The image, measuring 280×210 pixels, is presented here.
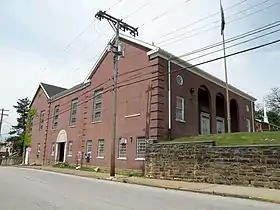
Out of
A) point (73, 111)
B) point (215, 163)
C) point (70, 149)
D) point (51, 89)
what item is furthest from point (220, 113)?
point (51, 89)

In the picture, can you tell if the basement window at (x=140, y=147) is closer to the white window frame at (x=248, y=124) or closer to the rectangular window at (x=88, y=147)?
the rectangular window at (x=88, y=147)

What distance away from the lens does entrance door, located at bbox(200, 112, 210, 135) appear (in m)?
27.3

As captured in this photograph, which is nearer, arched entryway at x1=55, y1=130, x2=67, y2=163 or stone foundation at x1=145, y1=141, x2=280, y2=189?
stone foundation at x1=145, y1=141, x2=280, y2=189

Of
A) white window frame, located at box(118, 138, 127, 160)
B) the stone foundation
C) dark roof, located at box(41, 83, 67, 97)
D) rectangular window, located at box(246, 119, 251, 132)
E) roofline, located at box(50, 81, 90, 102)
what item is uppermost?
dark roof, located at box(41, 83, 67, 97)

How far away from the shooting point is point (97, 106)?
94.7 ft

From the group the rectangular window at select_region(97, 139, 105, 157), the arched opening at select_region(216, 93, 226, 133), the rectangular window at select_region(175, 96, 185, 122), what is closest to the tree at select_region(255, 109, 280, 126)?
the arched opening at select_region(216, 93, 226, 133)

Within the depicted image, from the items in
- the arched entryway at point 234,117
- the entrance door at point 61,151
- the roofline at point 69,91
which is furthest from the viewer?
the entrance door at point 61,151

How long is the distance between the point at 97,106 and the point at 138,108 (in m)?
6.92

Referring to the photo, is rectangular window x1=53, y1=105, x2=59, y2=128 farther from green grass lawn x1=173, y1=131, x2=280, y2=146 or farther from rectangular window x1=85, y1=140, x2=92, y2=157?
green grass lawn x1=173, y1=131, x2=280, y2=146

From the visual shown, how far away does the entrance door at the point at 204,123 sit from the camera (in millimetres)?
27270

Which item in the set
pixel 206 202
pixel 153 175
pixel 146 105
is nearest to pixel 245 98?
pixel 146 105

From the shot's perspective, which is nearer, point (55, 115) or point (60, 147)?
point (60, 147)

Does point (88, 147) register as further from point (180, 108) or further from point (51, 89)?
point (51, 89)

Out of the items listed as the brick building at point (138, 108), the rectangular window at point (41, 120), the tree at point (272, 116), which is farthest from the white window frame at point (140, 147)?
the tree at point (272, 116)
